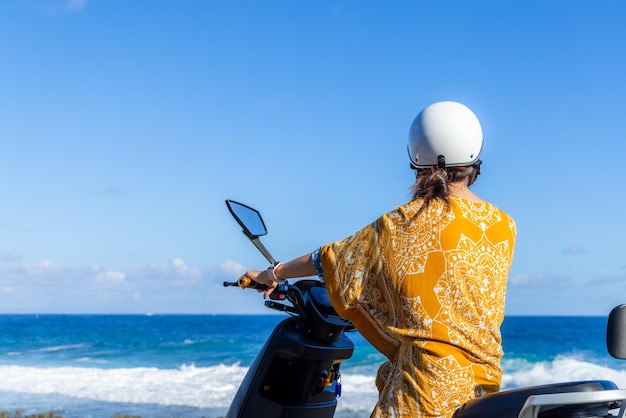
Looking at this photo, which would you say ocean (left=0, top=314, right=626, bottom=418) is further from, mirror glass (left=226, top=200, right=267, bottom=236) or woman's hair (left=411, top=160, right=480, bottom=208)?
woman's hair (left=411, top=160, right=480, bottom=208)

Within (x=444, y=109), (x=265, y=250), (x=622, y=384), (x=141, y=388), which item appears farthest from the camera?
(x=622, y=384)

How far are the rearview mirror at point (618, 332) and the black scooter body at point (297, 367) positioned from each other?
46.5 inches

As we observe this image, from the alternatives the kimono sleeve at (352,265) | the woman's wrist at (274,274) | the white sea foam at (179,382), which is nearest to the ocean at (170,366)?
the white sea foam at (179,382)

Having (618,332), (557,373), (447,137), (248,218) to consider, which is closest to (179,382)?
(557,373)

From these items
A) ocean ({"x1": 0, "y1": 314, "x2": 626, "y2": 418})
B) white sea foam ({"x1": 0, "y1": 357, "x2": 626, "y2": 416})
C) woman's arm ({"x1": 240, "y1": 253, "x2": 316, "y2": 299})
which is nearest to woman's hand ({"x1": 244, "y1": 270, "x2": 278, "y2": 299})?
woman's arm ({"x1": 240, "y1": 253, "x2": 316, "y2": 299})

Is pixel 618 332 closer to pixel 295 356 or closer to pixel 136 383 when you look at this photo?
pixel 295 356

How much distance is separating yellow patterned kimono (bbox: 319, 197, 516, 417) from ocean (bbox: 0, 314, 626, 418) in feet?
15.2

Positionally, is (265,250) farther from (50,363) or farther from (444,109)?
(50,363)

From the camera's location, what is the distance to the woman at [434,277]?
2.08 meters

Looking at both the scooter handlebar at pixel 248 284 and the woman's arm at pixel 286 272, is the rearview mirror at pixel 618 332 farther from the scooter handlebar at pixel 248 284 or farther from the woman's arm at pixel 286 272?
the scooter handlebar at pixel 248 284

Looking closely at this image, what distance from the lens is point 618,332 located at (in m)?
1.81

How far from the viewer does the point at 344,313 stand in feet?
7.52

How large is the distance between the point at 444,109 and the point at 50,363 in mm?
20988

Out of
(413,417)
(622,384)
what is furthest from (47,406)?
(622,384)
